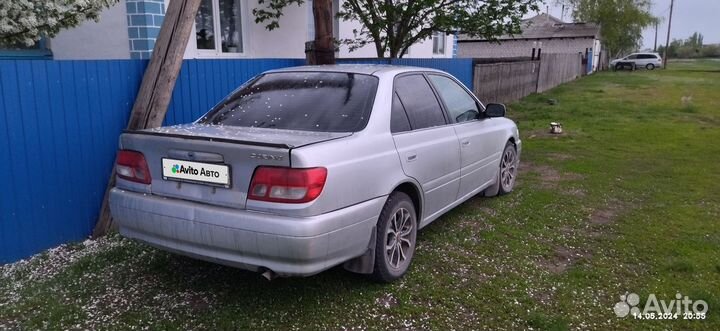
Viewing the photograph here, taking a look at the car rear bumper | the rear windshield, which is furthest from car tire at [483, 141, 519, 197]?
the car rear bumper

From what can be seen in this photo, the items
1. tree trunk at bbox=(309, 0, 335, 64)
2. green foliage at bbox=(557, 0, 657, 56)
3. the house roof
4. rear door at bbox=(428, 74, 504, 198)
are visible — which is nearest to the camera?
rear door at bbox=(428, 74, 504, 198)

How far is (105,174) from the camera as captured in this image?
484 cm

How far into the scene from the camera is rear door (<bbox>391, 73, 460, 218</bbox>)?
3.89 metres

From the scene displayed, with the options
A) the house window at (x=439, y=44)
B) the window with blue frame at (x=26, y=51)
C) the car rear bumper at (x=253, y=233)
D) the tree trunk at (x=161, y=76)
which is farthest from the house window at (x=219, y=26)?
the house window at (x=439, y=44)

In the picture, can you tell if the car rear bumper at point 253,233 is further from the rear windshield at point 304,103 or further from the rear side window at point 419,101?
the rear side window at point 419,101

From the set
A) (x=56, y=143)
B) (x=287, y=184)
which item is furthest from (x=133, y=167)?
(x=56, y=143)

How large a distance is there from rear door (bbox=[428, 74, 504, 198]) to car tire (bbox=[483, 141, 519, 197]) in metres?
0.31

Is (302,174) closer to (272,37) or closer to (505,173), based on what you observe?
(505,173)

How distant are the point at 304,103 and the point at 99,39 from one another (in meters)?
4.70

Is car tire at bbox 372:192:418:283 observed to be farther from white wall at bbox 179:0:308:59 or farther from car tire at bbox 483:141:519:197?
white wall at bbox 179:0:308:59

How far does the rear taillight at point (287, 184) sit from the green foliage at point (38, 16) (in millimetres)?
3085

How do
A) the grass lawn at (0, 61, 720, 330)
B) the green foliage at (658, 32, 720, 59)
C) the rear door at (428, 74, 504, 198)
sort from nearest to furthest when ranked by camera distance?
1. the grass lawn at (0, 61, 720, 330)
2. the rear door at (428, 74, 504, 198)
3. the green foliage at (658, 32, 720, 59)

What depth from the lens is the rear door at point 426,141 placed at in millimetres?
3891

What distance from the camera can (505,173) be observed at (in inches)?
241
